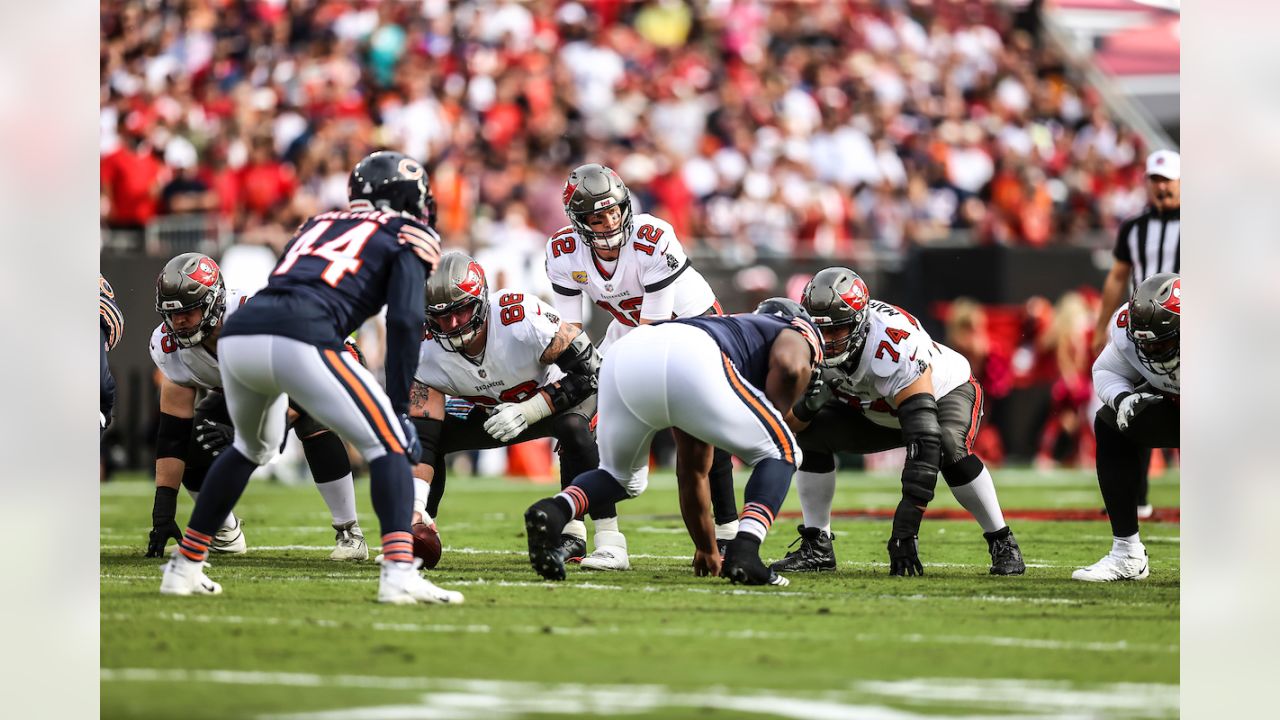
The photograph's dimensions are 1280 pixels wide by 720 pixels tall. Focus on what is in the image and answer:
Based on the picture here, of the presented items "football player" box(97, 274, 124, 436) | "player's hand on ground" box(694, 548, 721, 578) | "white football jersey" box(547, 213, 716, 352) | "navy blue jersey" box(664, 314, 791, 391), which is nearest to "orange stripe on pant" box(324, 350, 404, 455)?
"navy blue jersey" box(664, 314, 791, 391)

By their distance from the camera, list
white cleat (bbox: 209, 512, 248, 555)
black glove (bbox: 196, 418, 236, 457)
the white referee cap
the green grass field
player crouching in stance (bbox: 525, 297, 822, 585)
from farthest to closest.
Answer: the white referee cap < white cleat (bbox: 209, 512, 248, 555) < black glove (bbox: 196, 418, 236, 457) < player crouching in stance (bbox: 525, 297, 822, 585) < the green grass field

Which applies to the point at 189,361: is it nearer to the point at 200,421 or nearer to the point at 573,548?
the point at 200,421

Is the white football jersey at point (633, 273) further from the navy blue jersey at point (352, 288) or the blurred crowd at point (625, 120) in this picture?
the blurred crowd at point (625, 120)

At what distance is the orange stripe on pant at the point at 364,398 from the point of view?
17.3 ft

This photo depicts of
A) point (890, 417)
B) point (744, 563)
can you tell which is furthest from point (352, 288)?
point (890, 417)

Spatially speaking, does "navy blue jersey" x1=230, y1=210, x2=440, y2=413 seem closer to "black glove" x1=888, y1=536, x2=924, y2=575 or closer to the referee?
"black glove" x1=888, y1=536, x2=924, y2=575

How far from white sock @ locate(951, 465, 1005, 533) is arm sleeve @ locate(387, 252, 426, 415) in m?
2.58

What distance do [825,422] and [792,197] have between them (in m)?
9.19

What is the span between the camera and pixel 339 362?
5305 mm

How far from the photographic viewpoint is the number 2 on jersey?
213 inches

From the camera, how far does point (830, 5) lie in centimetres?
2014

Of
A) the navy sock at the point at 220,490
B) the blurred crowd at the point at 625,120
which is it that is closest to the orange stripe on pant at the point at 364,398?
the navy sock at the point at 220,490

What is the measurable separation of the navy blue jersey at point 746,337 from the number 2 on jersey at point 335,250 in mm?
1252
